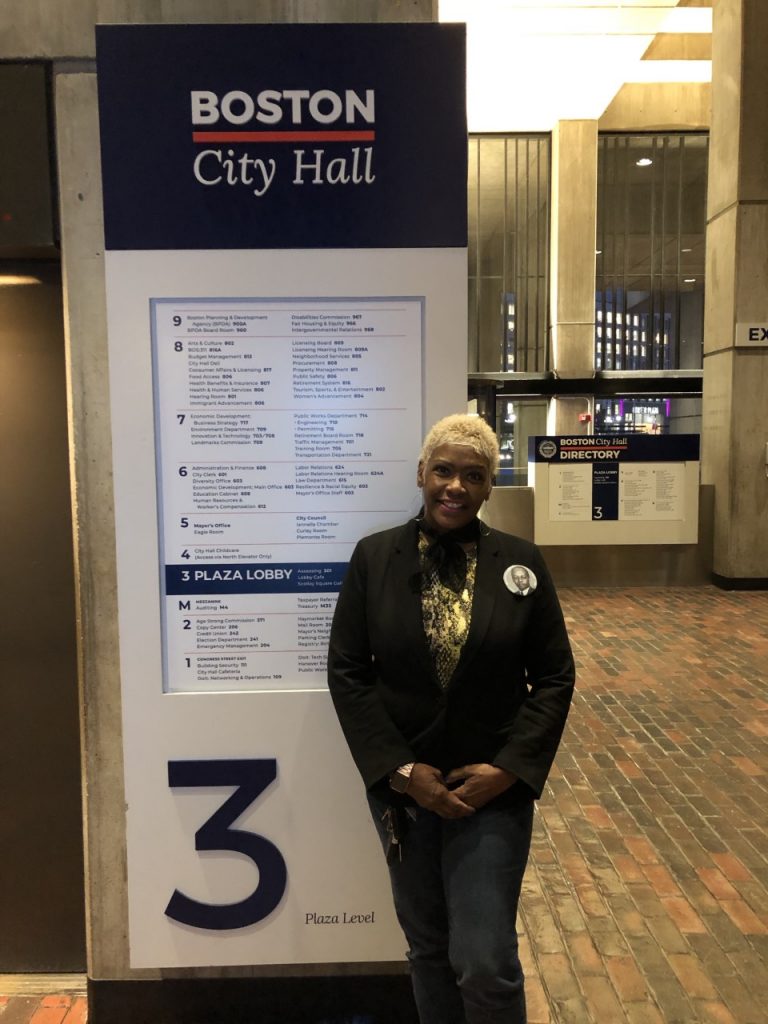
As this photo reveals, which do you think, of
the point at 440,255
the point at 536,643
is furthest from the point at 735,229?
the point at 536,643

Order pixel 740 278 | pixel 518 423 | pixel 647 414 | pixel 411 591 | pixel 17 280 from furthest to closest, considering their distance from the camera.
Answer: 1. pixel 518 423
2. pixel 647 414
3. pixel 740 278
4. pixel 17 280
5. pixel 411 591

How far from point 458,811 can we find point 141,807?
1122 millimetres

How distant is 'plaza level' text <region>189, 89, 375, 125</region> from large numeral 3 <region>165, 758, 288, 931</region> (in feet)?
6.50

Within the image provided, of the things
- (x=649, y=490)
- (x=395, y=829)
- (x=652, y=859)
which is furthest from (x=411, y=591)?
(x=649, y=490)

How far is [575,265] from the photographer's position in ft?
53.0

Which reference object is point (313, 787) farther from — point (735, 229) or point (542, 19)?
point (542, 19)

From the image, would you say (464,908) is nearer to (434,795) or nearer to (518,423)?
(434,795)

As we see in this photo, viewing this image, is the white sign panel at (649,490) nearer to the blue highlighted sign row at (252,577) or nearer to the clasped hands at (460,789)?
the blue highlighted sign row at (252,577)

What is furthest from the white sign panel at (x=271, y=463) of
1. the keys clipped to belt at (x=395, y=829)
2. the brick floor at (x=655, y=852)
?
the brick floor at (x=655, y=852)

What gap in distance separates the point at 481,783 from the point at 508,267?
54.0 feet

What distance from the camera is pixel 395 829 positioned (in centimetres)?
189

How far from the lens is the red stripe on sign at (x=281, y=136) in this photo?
223cm

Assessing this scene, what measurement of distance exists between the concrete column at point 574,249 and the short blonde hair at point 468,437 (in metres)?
15.0

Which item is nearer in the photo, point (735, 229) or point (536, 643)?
point (536, 643)
